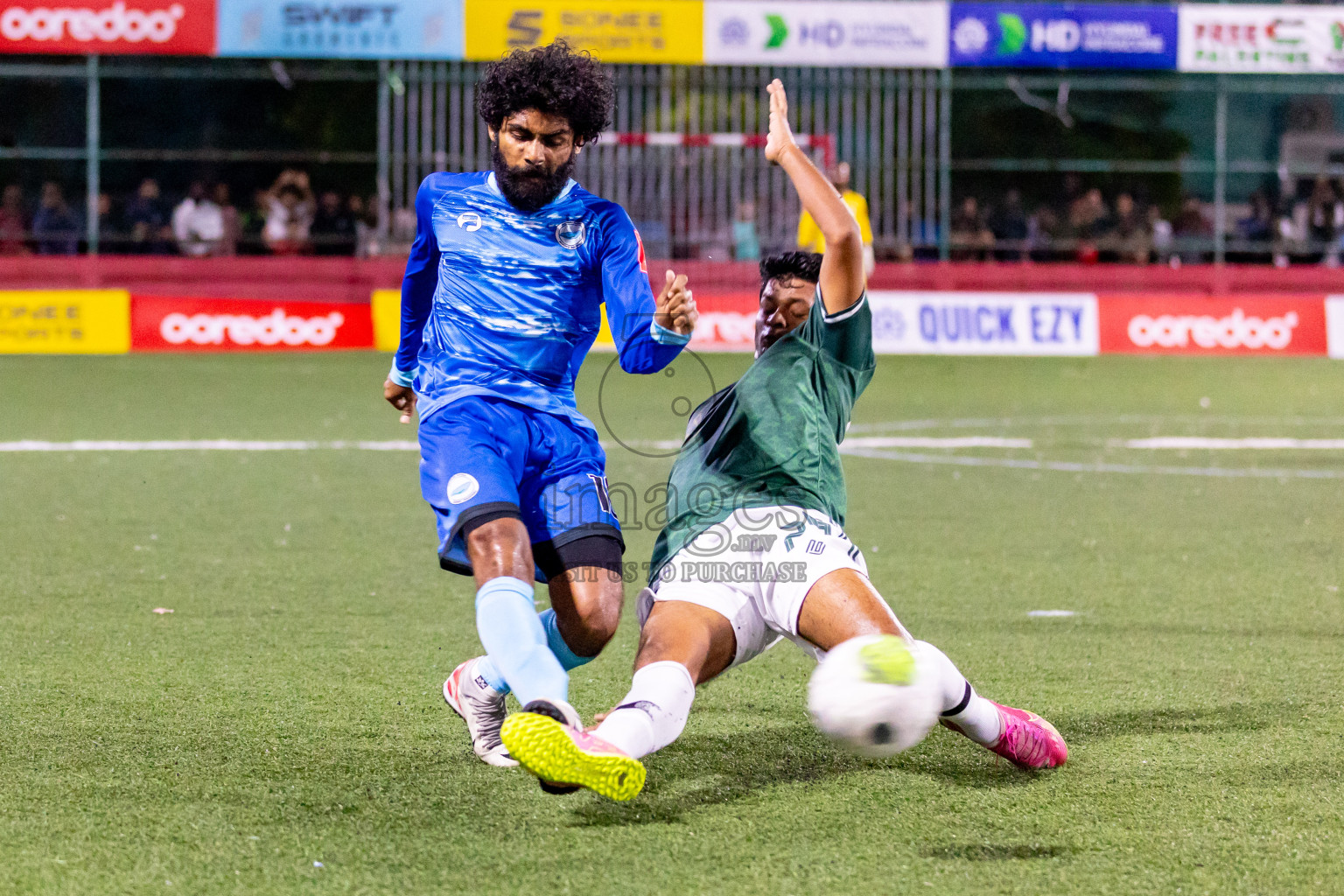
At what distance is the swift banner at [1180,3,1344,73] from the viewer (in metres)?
21.5

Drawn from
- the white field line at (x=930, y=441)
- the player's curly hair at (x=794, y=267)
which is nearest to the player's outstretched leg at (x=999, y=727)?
the player's curly hair at (x=794, y=267)

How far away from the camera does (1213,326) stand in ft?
66.0

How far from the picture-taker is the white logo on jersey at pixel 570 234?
180 inches

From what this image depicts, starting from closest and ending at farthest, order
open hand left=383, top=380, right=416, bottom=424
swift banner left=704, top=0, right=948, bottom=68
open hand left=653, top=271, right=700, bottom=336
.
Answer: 1. open hand left=653, top=271, right=700, bottom=336
2. open hand left=383, top=380, right=416, bottom=424
3. swift banner left=704, top=0, right=948, bottom=68

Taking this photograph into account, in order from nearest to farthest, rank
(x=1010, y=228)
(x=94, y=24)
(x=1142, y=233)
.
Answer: (x=94, y=24) → (x=1010, y=228) → (x=1142, y=233)

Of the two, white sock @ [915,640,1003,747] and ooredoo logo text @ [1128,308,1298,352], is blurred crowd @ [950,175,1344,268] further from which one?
white sock @ [915,640,1003,747]

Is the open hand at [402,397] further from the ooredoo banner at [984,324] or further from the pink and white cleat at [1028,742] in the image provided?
the ooredoo banner at [984,324]

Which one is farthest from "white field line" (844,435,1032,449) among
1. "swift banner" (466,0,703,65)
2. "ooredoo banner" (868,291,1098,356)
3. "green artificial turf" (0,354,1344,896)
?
"swift banner" (466,0,703,65)

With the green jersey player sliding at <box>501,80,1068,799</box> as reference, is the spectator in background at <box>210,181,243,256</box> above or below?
above

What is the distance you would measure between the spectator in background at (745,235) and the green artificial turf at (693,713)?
420 inches

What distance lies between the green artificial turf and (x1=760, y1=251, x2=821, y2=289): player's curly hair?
1.34 m

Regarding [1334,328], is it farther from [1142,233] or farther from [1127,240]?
[1142,233]

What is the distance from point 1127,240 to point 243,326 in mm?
11914

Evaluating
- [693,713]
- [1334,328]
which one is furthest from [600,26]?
[693,713]
